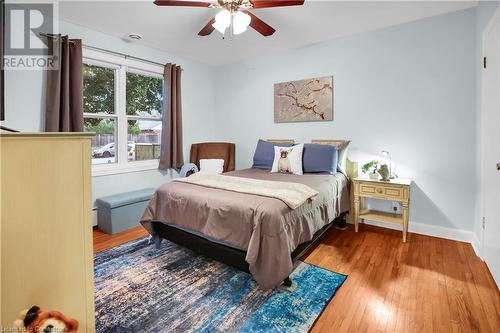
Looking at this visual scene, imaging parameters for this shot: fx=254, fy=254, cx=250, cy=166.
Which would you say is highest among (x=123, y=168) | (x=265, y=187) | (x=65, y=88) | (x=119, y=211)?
(x=65, y=88)

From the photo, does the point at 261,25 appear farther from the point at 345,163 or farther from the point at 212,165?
the point at 212,165

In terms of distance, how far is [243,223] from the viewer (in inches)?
74.5

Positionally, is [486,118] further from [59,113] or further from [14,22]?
[14,22]

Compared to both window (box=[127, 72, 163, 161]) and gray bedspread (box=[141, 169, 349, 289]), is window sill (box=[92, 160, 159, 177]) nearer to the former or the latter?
window (box=[127, 72, 163, 161])

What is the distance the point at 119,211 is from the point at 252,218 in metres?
2.03

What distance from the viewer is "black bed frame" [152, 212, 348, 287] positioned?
6.44ft

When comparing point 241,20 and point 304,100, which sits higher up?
point 241,20

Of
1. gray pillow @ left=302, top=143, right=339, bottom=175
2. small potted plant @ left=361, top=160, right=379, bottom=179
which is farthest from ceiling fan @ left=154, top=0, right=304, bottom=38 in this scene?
small potted plant @ left=361, top=160, right=379, bottom=179

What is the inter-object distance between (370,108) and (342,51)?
0.86 meters

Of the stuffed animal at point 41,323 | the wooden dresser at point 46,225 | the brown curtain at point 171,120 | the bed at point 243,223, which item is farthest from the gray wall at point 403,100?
the stuffed animal at point 41,323

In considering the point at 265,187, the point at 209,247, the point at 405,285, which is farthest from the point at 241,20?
the point at 405,285

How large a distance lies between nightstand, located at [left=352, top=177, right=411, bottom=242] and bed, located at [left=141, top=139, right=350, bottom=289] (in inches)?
16.2

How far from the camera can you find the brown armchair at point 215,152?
4250 mm

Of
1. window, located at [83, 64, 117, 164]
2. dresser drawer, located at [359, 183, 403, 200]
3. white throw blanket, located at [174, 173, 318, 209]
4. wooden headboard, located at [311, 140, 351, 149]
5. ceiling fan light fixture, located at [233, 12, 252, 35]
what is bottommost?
dresser drawer, located at [359, 183, 403, 200]
